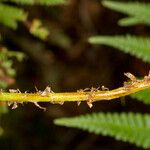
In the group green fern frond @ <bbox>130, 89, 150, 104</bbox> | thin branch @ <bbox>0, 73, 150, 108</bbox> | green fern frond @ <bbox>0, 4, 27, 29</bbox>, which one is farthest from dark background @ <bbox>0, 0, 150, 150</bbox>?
thin branch @ <bbox>0, 73, 150, 108</bbox>

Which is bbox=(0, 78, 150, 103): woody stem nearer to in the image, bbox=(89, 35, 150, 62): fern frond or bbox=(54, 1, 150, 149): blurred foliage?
bbox=(54, 1, 150, 149): blurred foliage

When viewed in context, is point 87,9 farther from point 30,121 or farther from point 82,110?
point 30,121

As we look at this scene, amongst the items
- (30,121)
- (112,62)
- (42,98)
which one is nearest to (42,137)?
(30,121)

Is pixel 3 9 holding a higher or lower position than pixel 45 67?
lower

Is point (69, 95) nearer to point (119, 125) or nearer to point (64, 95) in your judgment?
point (64, 95)

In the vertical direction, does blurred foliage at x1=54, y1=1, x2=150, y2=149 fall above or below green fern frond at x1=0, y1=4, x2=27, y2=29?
below
